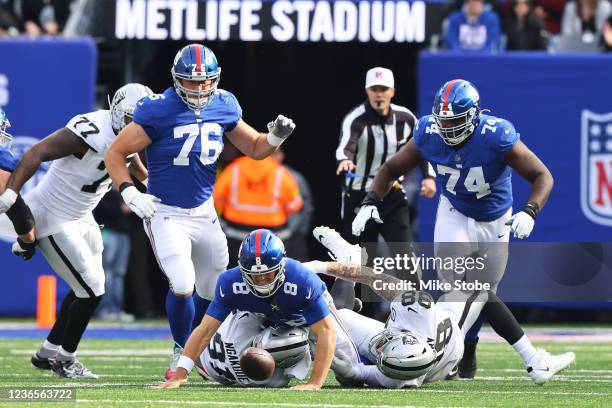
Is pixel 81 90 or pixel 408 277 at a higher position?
pixel 81 90

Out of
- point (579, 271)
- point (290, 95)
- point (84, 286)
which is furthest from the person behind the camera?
point (290, 95)

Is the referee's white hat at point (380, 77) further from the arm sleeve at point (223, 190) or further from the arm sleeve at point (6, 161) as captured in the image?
the arm sleeve at point (6, 161)

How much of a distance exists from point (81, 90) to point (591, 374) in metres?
5.88

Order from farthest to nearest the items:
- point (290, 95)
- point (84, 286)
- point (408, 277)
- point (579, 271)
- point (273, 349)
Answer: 1. point (290, 95)
2. point (579, 271)
3. point (408, 277)
4. point (84, 286)
5. point (273, 349)

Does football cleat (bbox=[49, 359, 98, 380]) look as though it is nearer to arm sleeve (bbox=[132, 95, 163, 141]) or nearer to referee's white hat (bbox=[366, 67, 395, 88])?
arm sleeve (bbox=[132, 95, 163, 141])

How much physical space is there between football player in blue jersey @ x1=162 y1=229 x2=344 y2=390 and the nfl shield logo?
566 cm

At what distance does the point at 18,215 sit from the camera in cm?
731

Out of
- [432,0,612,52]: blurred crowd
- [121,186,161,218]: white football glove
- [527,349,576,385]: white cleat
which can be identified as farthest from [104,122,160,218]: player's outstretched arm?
[432,0,612,52]: blurred crowd

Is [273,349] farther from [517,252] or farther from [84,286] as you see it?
[517,252]

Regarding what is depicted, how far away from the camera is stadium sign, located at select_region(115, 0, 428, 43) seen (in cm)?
1182

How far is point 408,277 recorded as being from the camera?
884 cm

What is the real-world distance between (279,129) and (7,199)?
5.06 ft

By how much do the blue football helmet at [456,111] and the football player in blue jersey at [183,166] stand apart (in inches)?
32.9

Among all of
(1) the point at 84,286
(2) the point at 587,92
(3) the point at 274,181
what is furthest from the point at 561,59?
(1) the point at 84,286
